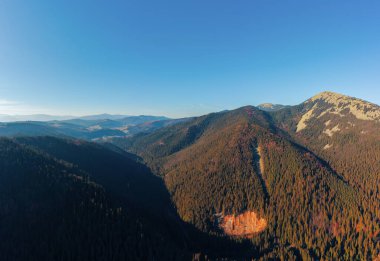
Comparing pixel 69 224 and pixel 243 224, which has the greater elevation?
pixel 69 224

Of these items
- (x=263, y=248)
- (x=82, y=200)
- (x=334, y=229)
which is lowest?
(x=263, y=248)

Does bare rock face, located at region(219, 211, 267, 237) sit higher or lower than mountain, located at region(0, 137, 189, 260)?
lower

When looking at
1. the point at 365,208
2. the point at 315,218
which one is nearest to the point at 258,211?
the point at 315,218

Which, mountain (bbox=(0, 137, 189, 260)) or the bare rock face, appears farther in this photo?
the bare rock face

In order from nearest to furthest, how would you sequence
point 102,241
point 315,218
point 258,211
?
point 102,241 < point 315,218 < point 258,211

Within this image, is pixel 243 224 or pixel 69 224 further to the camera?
pixel 243 224

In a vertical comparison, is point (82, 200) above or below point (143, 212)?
above

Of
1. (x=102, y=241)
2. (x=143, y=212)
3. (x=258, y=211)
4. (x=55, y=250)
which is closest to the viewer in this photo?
(x=55, y=250)

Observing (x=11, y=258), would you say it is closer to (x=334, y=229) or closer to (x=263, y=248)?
(x=263, y=248)

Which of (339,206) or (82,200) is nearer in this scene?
(82,200)
